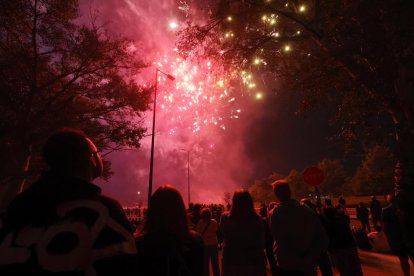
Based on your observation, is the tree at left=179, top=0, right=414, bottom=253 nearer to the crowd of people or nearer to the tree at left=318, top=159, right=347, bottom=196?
→ the crowd of people

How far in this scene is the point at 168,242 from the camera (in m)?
2.50

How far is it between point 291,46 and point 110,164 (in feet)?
47.8

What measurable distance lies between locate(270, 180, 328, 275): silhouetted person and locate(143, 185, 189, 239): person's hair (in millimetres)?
1874

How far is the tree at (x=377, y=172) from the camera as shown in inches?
1901

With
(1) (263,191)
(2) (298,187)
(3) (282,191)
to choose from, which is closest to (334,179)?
(2) (298,187)

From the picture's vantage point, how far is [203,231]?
23.2 ft

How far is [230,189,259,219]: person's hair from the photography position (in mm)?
4254

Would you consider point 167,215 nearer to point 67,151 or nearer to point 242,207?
point 67,151

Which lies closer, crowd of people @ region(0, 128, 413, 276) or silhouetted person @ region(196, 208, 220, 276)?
crowd of people @ region(0, 128, 413, 276)

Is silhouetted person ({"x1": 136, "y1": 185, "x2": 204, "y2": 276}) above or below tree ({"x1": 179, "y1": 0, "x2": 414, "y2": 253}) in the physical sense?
below

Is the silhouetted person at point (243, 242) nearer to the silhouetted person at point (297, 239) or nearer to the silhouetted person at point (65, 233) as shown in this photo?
the silhouetted person at point (297, 239)

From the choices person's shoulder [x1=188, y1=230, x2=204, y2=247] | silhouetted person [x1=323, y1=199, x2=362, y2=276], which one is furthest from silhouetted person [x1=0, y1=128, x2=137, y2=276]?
silhouetted person [x1=323, y1=199, x2=362, y2=276]

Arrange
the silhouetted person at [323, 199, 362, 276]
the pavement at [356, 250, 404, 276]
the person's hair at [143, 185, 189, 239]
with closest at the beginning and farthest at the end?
the person's hair at [143, 185, 189, 239] → the silhouetted person at [323, 199, 362, 276] → the pavement at [356, 250, 404, 276]

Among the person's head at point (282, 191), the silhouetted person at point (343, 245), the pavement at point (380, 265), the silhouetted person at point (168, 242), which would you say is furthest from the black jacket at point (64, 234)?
the pavement at point (380, 265)
